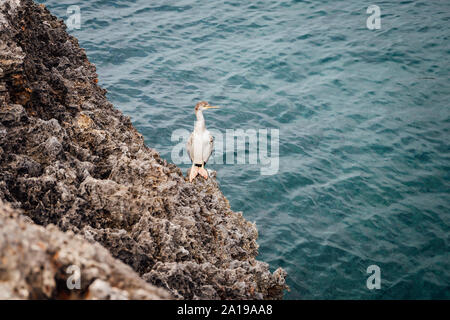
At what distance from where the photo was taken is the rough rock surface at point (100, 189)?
4.75m

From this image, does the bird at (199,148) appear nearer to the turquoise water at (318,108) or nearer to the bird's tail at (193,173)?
the bird's tail at (193,173)

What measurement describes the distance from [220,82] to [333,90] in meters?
4.27

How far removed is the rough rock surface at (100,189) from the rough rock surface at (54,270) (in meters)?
1.76

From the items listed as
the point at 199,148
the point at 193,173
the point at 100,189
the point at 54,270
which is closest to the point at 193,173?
the point at 193,173

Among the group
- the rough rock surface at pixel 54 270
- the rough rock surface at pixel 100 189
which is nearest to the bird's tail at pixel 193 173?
the rough rock surface at pixel 100 189

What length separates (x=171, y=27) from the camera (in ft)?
60.2

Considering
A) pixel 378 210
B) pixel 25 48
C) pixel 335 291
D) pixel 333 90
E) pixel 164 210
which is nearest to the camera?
pixel 164 210

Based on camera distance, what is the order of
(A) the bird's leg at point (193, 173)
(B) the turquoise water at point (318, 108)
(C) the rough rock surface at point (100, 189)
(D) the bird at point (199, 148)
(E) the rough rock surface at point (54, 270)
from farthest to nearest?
(B) the turquoise water at point (318, 108)
(D) the bird at point (199, 148)
(A) the bird's leg at point (193, 173)
(C) the rough rock surface at point (100, 189)
(E) the rough rock surface at point (54, 270)

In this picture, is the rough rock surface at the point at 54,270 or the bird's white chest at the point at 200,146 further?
the bird's white chest at the point at 200,146

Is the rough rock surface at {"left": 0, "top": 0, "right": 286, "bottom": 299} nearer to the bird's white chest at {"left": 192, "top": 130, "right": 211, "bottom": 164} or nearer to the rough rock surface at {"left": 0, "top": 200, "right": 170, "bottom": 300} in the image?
the bird's white chest at {"left": 192, "top": 130, "right": 211, "bottom": 164}

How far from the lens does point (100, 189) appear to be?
5.25m

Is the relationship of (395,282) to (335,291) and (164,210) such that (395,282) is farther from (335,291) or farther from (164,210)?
(164,210)
